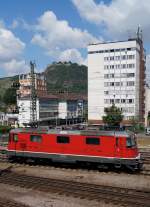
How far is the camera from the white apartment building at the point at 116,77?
10325cm

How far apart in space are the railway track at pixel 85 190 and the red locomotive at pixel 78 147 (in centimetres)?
527

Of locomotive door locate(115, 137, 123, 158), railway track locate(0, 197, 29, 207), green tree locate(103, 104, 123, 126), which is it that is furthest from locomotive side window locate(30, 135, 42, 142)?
green tree locate(103, 104, 123, 126)

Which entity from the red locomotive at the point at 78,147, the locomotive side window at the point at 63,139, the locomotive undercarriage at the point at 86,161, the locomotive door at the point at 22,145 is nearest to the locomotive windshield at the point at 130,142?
the red locomotive at the point at 78,147

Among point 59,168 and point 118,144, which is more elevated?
point 118,144

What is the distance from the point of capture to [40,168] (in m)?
32.9

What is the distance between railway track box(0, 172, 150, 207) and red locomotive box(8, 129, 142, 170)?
527 centimetres

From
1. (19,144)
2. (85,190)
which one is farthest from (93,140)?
(85,190)

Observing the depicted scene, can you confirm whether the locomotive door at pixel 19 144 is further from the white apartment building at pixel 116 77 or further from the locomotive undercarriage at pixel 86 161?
the white apartment building at pixel 116 77

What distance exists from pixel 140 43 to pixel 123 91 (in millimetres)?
16491

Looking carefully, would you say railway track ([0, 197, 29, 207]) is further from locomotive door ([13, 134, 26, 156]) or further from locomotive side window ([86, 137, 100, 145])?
locomotive door ([13, 134, 26, 156])

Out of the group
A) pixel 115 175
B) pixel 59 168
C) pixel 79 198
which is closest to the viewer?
pixel 79 198

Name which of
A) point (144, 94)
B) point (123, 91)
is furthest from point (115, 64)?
point (144, 94)

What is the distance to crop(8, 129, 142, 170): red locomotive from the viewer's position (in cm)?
3019

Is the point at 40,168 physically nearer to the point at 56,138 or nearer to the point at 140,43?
the point at 56,138
